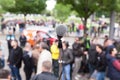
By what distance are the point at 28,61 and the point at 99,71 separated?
2126 mm

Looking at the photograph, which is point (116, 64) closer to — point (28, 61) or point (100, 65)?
point (100, 65)

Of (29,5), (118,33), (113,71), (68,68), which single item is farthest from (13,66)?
(118,33)

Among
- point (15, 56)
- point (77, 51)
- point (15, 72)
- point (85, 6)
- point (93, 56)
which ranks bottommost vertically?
point (15, 72)

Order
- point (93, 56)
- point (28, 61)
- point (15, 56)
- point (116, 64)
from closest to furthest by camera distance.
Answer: point (116, 64)
point (28, 61)
point (15, 56)
point (93, 56)

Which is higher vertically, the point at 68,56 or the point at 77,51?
the point at 68,56

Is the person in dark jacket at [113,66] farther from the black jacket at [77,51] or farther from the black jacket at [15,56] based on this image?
the black jacket at [77,51]

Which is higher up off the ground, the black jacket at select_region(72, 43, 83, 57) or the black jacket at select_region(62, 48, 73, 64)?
the black jacket at select_region(62, 48, 73, 64)

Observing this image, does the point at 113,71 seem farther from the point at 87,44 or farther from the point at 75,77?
the point at 87,44

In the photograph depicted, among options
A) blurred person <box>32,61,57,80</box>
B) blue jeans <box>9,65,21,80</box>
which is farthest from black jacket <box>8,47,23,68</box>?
blurred person <box>32,61,57,80</box>

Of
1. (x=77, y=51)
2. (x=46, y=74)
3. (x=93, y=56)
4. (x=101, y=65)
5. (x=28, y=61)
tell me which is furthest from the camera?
(x=77, y=51)

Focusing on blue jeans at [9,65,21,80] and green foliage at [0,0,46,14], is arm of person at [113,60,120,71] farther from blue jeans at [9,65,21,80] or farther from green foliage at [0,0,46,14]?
green foliage at [0,0,46,14]

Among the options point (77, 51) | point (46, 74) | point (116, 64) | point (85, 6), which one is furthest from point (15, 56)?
point (85, 6)

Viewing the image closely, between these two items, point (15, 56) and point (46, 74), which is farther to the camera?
point (15, 56)

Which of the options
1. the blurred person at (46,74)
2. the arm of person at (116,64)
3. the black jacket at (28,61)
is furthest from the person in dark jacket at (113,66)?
the blurred person at (46,74)
